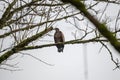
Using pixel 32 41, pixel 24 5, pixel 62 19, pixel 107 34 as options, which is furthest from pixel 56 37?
pixel 107 34

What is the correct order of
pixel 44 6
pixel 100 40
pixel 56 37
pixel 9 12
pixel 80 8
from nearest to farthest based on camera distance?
pixel 80 8 < pixel 100 40 < pixel 9 12 < pixel 44 6 < pixel 56 37

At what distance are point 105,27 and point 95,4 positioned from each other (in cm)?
359

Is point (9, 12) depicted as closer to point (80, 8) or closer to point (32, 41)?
point (32, 41)

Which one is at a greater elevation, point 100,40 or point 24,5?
point 24,5

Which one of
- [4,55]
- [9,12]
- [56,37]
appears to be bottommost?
[4,55]

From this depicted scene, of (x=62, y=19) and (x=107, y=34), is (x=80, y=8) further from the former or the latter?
(x=62, y=19)

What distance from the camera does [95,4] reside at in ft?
14.3

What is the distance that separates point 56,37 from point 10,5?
1.77 m

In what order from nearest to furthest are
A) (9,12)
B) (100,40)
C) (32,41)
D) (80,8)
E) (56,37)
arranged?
(80,8)
(100,40)
(32,41)
(9,12)
(56,37)

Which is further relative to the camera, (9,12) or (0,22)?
(9,12)

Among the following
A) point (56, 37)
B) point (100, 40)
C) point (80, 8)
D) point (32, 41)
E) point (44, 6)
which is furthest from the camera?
point (56, 37)

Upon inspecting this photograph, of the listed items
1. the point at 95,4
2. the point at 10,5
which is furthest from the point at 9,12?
the point at 95,4

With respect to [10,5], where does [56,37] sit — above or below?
below

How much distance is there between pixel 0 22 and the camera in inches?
150
